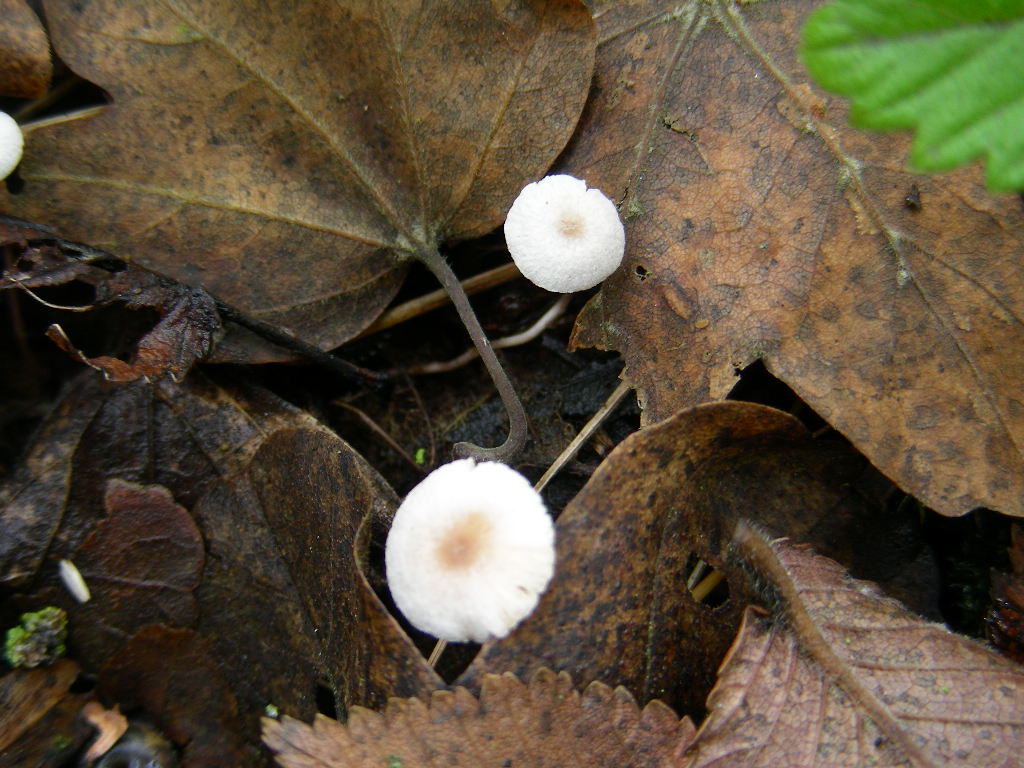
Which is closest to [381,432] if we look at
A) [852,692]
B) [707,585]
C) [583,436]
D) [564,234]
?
[583,436]

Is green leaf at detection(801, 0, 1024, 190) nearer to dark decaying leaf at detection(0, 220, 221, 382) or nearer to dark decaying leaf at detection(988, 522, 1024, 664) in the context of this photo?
dark decaying leaf at detection(988, 522, 1024, 664)

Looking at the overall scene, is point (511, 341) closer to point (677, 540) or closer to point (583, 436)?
point (583, 436)

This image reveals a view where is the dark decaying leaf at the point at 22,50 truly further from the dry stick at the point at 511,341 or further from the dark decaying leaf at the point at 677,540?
the dark decaying leaf at the point at 677,540

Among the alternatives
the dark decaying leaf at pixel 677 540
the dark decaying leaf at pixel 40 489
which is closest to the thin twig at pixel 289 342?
the dark decaying leaf at pixel 40 489

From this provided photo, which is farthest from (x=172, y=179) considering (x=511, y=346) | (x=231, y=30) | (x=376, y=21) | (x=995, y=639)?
(x=995, y=639)

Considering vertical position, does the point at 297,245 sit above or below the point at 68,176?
below

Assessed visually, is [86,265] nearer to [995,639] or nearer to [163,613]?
[163,613]

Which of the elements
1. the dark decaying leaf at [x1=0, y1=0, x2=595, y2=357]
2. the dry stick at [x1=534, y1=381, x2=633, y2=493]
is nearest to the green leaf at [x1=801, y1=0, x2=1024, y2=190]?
the dark decaying leaf at [x1=0, y1=0, x2=595, y2=357]
